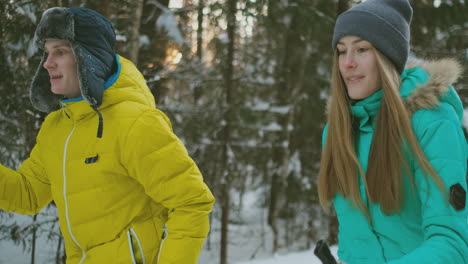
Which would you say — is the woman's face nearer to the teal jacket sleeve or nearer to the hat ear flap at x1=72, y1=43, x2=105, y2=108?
the teal jacket sleeve

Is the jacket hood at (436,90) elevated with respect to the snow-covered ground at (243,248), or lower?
elevated

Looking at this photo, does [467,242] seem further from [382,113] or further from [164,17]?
[164,17]

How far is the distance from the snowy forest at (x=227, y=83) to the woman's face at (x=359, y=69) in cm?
129

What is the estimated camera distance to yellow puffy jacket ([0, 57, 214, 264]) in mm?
2246

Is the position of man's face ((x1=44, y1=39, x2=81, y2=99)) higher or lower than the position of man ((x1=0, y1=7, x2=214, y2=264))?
higher

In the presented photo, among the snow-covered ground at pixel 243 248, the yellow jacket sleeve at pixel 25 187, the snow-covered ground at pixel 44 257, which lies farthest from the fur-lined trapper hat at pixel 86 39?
the snow-covered ground at pixel 44 257

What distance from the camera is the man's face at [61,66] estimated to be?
251 centimetres

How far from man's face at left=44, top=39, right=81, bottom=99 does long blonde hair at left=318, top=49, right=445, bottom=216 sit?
153 cm

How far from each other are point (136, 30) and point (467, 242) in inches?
206

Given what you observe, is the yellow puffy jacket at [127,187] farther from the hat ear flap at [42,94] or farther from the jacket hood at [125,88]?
the hat ear flap at [42,94]

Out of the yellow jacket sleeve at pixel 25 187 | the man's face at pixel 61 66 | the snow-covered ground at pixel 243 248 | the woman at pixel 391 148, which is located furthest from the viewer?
the snow-covered ground at pixel 243 248

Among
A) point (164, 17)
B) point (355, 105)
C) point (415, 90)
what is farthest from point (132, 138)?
point (164, 17)

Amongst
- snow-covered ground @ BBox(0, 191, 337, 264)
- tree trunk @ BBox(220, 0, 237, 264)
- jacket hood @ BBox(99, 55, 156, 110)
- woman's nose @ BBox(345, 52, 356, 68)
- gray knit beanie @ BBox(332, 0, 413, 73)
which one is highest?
gray knit beanie @ BBox(332, 0, 413, 73)

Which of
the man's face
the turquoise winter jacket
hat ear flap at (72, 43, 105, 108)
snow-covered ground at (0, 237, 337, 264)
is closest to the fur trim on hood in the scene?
the turquoise winter jacket
